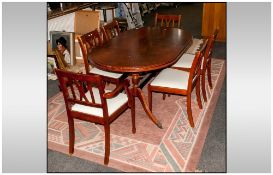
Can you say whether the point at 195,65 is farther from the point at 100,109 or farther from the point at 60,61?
the point at 60,61

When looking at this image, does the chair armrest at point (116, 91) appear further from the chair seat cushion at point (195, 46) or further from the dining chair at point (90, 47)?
the chair seat cushion at point (195, 46)

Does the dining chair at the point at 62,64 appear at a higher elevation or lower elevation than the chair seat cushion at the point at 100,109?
higher

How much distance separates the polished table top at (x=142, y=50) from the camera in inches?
96.7

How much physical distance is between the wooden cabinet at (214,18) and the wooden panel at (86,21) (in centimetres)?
241

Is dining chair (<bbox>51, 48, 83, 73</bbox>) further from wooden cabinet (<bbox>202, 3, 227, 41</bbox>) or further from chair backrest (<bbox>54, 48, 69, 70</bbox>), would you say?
wooden cabinet (<bbox>202, 3, 227, 41</bbox>)

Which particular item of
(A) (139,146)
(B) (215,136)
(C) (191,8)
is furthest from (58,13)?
(C) (191,8)

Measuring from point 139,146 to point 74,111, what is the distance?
679mm

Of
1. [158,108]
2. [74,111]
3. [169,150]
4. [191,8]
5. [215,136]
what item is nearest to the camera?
[74,111]

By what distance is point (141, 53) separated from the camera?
8.88 feet

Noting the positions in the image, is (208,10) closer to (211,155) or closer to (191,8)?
(191,8)

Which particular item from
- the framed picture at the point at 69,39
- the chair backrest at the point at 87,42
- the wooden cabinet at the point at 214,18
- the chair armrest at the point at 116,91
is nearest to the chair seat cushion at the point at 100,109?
the chair armrest at the point at 116,91

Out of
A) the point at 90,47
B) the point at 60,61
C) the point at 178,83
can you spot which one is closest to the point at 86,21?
the point at 60,61

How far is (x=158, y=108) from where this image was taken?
3174 millimetres

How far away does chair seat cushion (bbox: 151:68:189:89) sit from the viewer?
8.86 feet
